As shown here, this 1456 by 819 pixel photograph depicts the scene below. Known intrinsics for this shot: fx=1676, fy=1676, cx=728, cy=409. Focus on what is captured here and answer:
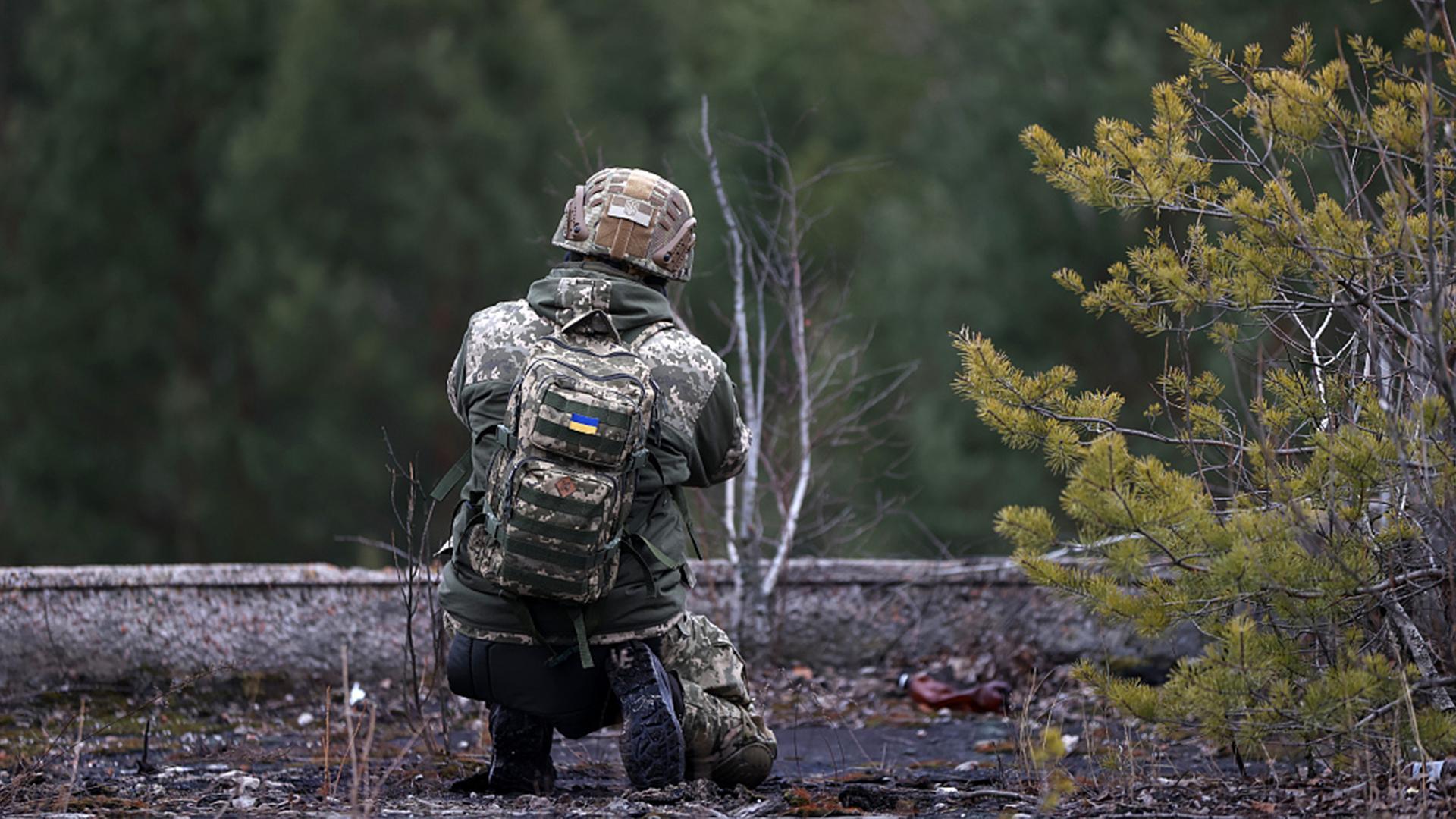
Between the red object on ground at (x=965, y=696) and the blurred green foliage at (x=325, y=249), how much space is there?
7.70m

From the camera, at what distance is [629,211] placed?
172 inches

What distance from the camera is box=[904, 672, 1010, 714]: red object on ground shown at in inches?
253

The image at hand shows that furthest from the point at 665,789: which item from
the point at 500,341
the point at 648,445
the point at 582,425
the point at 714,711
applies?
the point at 500,341

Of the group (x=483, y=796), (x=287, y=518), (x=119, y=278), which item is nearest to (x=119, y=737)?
(x=483, y=796)

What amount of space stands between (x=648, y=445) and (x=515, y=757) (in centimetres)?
94

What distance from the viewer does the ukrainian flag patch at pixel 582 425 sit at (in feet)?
12.9

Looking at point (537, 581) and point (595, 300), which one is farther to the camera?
point (595, 300)

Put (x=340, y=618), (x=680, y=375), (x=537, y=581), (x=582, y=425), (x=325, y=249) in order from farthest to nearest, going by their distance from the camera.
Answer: (x=325, y=249) < (x=340, y=618) < (x=680, y=375) < (x=537, y=581) < (x=582, y=425)

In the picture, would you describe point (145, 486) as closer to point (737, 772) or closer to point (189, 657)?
point (189, 657)

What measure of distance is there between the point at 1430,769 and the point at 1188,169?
1.54 m

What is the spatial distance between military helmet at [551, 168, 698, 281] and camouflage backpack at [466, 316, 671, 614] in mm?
378

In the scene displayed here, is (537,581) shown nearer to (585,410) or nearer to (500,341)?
(585,410)

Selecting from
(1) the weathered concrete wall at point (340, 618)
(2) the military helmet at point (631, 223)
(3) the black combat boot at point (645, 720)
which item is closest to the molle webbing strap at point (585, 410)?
(2) the military helmet at point (631, 223)

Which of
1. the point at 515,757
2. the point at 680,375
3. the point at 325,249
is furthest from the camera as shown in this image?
the point at 325,249
